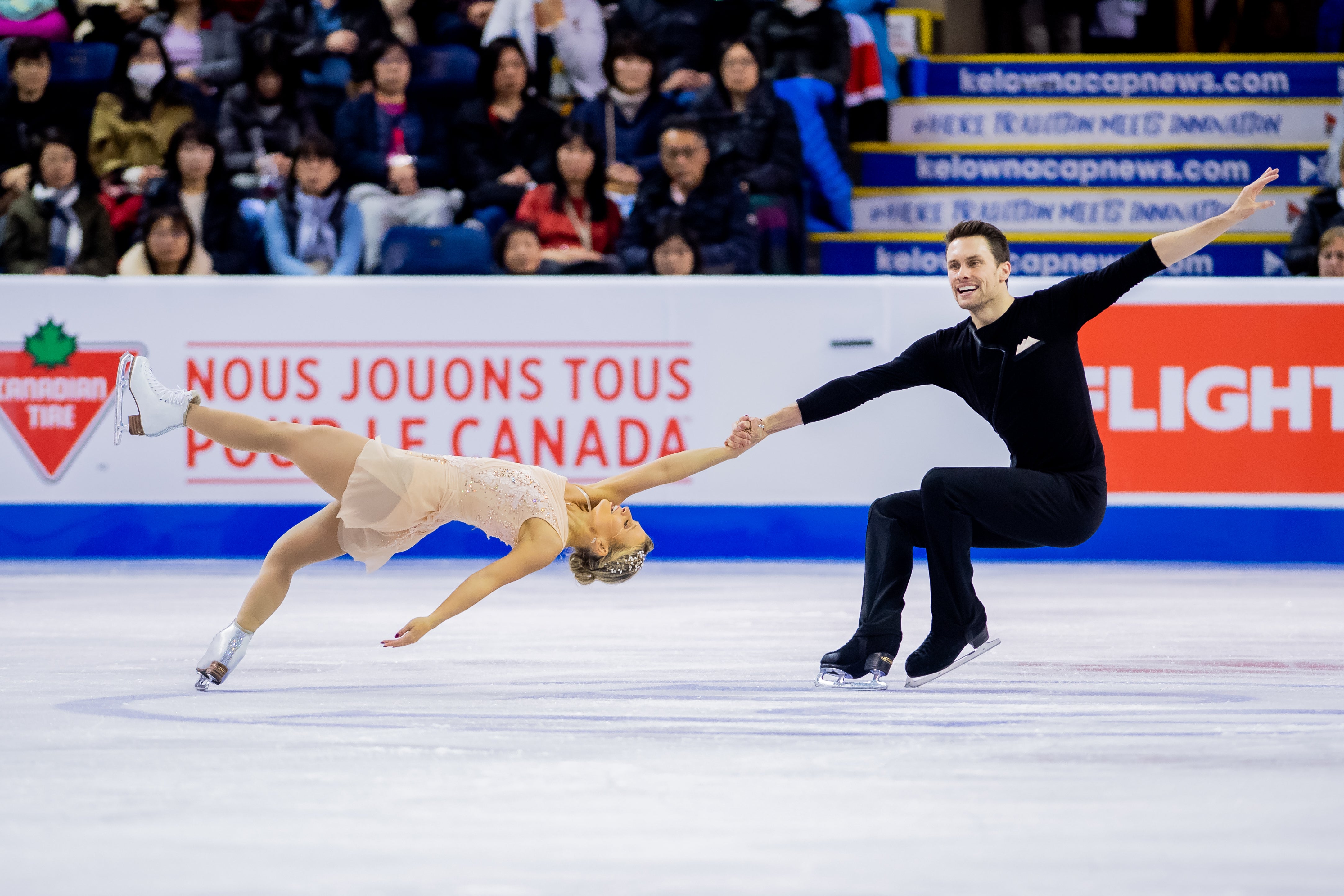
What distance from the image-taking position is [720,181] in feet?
30.8

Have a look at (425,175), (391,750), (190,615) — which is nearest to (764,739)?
(391,750)

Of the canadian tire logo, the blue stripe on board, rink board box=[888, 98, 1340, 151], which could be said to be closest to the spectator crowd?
rink board box=[888, 98, 1340, 151]

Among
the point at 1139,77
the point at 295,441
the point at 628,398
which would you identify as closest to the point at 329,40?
the point at 628,398

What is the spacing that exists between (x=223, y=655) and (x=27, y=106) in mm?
7500

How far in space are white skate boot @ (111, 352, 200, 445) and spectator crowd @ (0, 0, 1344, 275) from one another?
3.74 m

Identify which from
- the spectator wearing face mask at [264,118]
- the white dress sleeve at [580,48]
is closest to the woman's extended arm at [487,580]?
the spectator wearing face mask at [264,118]

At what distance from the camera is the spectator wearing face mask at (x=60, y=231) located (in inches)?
372

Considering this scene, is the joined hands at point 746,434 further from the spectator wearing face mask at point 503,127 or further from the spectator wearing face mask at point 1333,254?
the spectator wearing face mask at point 503,127

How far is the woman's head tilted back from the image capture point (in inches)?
192

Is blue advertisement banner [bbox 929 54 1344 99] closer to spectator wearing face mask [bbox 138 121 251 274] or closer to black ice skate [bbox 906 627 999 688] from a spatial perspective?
spectator wearing face mask [bbox 138 121 251 274]

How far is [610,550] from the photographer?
491cm

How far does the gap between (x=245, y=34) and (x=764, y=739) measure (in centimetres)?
863

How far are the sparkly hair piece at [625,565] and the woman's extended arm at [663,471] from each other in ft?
0.51

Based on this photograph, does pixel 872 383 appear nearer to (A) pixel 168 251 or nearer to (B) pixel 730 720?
(B) pixel 730 720
